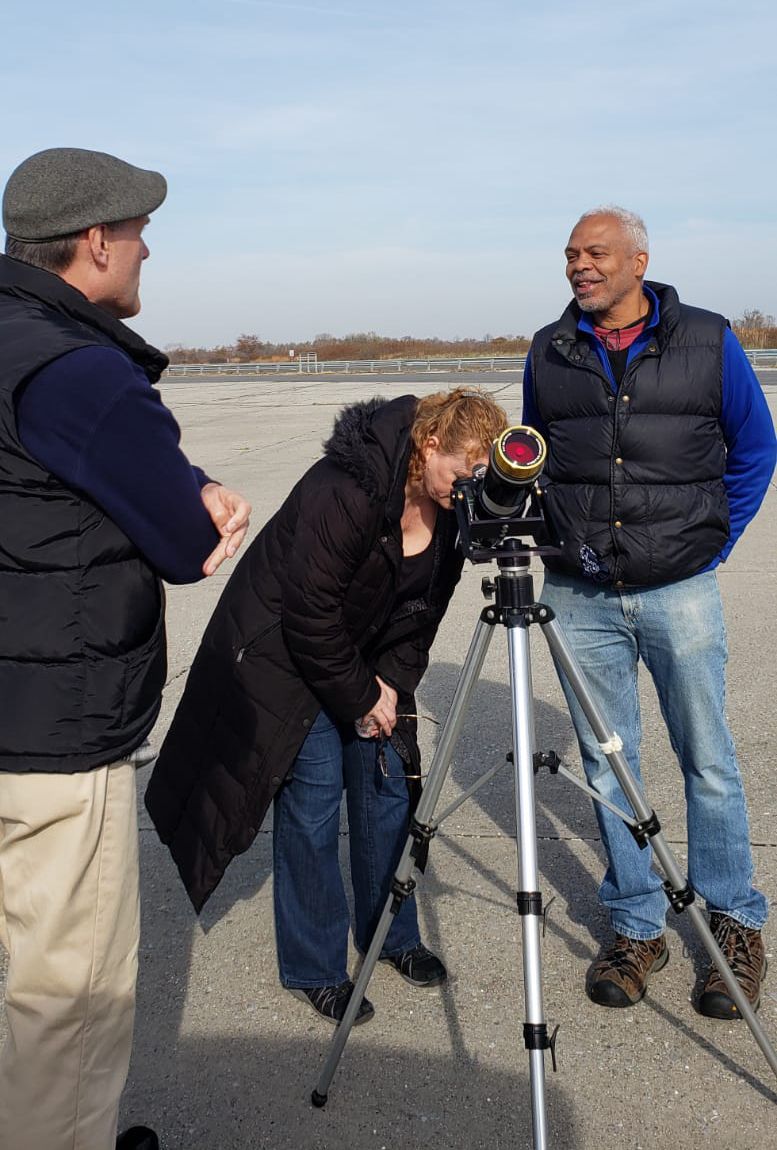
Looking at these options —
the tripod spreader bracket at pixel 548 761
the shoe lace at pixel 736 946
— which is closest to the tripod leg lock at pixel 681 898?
the tripod spreader bracket at pixel 548 761

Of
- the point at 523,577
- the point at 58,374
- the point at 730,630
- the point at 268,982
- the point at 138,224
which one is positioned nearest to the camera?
the point at 58,374

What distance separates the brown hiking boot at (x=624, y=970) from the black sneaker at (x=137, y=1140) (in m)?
1.30

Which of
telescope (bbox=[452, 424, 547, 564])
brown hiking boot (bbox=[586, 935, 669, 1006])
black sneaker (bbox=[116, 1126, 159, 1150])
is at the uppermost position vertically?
telescope (bbox=[452, 424, 547, 564])

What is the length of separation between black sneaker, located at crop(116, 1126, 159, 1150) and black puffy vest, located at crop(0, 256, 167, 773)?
1114mm

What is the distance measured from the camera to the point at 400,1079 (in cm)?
285

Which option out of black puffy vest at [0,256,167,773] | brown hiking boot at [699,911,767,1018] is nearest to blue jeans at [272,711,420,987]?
brown hiking boot at [699,911,767,1018]

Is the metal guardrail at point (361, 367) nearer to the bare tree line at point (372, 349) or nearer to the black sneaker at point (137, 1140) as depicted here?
the bare tree line at point (372, 349)

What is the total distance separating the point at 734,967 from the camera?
10.1 feet

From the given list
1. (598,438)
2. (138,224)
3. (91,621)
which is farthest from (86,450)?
(598,438)

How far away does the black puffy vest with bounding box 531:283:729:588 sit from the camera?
3023 millimetres

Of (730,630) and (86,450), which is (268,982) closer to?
(86,450)

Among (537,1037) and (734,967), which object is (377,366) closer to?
(734,967)

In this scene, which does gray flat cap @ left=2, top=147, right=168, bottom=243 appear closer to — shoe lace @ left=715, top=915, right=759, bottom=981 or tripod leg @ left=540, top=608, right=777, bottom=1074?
tripod leg @ left=540, top=608, right=777, bottom=1074

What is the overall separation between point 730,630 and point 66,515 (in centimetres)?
532
